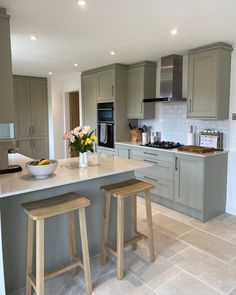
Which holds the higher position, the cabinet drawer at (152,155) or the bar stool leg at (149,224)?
the cabinet drawer at (152,155)

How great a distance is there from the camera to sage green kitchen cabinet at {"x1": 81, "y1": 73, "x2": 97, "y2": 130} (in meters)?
5.25

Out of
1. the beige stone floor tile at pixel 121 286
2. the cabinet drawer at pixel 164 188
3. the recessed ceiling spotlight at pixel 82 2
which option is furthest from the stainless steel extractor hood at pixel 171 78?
the beige stone floor tile at pixel 121 286

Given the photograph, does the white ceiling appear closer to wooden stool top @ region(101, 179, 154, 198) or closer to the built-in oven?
the built-in oven

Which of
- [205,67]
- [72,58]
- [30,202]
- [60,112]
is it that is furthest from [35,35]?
[60,112]

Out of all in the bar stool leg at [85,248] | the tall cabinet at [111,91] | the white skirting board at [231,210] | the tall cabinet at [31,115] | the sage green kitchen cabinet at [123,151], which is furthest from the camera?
the tall cabinet at [31,115]

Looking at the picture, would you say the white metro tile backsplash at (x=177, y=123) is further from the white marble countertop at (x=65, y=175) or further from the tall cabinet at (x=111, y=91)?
the white marble countertop at (x=65, y=175)

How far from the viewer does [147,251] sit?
107 inches

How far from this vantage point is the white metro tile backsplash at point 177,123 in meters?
3.79

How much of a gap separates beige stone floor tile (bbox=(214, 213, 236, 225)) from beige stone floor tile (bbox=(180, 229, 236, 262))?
1.75 ft

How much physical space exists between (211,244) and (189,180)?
36.5 inches

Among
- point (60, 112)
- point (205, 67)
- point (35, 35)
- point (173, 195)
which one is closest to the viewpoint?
point (35, 35)

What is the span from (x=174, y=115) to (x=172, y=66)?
0.83 meters

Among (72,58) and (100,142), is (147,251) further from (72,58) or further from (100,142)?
(72,58)

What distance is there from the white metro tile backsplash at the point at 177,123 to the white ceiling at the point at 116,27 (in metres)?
0.94
